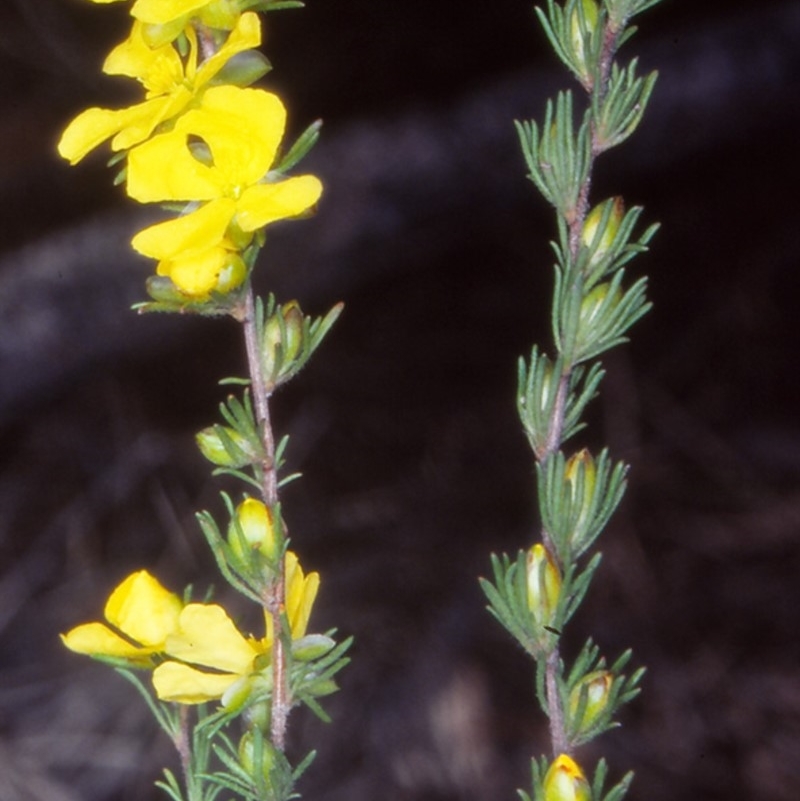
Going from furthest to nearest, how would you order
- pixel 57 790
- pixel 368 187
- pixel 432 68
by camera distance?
pixel 432 68
pixel 368 187
pixel 57 790

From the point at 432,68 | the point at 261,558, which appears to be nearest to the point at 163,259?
the point at 261,558

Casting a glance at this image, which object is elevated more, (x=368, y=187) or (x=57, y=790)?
(x=368, y=187)

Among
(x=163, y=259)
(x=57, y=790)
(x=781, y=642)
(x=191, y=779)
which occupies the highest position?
(x=163, y=259)

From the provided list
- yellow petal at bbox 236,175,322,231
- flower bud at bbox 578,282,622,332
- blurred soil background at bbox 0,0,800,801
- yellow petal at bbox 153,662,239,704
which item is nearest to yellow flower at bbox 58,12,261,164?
yellow petal at bbox 236,175,322,231

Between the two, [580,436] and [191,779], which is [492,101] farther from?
[191,779]

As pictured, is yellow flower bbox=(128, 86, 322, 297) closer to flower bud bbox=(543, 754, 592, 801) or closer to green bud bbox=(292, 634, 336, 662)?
green bud bbox=(292, 634, 336, 662)

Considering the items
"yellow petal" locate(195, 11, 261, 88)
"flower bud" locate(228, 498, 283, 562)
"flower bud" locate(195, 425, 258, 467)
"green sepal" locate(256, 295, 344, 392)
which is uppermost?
"yellow petal" locate(195, 11, 261, 88)

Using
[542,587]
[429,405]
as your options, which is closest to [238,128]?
[542,587]
